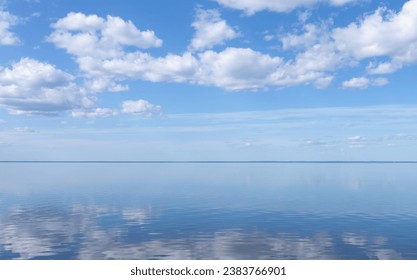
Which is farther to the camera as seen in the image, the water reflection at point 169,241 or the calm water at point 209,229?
the calm water at point 209,229

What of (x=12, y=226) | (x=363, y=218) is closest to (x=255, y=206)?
(x=363, y=218)

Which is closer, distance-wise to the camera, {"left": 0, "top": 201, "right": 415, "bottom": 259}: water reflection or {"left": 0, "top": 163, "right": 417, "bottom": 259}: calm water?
{"left": 0, "top": 201, "right": 415, "bottom": 259}: water reflection

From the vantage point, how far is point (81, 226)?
59125 millimetres

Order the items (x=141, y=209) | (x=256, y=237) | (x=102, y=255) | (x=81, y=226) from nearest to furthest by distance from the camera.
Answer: (x=102, y=255)
(x=256, y=237)
(x=81, y=226)
(x=141, y=209)

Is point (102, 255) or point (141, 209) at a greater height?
point (141, 209)

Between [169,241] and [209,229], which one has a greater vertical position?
[209,229]

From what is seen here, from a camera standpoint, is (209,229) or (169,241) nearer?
(169,241)

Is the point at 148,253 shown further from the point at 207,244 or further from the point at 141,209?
the point at 141,209

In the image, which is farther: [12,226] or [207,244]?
[12,226]

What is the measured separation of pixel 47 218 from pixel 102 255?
100ft

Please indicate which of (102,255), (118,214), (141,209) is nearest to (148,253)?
(102,255)

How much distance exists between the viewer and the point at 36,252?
4400 centimetres

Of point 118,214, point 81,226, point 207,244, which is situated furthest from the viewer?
point 118,214
